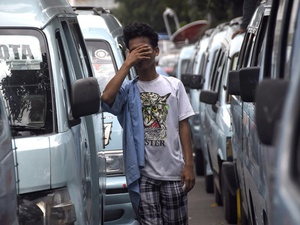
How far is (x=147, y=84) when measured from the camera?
21.4 ft

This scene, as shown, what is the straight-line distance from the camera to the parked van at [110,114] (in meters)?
8.52

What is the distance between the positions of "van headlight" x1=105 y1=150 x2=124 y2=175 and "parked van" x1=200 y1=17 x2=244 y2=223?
0.99m

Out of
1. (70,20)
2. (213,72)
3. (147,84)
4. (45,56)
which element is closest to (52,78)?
(45,56)

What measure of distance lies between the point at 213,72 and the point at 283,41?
9.07m

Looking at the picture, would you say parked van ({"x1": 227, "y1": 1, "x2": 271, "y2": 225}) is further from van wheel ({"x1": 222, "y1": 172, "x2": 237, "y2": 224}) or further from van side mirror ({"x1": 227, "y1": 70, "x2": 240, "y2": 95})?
van wheel ({"x1": 222, "y1": 172, "x2": 237, "y2": 224})

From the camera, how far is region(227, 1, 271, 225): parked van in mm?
5961

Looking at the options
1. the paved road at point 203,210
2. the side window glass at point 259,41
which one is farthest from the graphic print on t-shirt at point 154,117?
the paved road at point 203,210

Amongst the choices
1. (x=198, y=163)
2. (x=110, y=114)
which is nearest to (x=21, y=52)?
(x=110, y=114)

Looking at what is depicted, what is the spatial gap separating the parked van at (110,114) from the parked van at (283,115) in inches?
106

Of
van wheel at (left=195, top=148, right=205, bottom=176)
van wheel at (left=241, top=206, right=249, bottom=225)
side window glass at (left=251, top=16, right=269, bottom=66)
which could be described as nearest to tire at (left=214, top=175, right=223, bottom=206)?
van wheel at (left=241, top=206, right=249, bottom=225)

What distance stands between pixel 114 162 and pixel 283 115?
5.43 meters

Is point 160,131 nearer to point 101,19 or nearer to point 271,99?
point 271,99

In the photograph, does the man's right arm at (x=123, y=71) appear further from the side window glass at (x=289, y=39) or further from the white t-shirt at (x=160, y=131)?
the side window glass at (x=289, y=39)

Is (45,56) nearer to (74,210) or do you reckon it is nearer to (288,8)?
(74,210)
